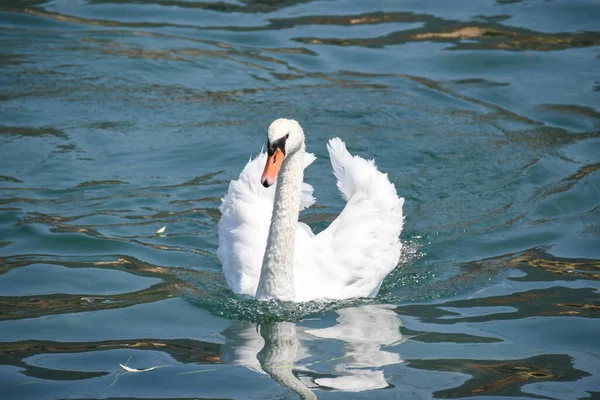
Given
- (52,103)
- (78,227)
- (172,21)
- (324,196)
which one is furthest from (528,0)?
(78,227)

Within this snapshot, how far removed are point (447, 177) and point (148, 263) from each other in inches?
150

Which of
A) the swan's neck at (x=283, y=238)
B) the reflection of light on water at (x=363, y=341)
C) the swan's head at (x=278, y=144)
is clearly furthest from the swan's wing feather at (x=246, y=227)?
the swan's head at (x=278, y=144)

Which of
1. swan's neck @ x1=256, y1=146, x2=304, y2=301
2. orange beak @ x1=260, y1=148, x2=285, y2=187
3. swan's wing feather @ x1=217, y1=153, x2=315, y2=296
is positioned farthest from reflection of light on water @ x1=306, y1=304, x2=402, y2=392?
orange beak @ x1=260, y1=148, x2=285, y2=187

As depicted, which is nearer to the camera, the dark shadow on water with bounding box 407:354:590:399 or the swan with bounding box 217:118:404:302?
the dark shadow on water with bounding box 407:354:590:399

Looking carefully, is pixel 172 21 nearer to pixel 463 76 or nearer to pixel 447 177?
pixel 463 76

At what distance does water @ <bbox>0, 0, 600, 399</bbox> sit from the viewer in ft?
21.0

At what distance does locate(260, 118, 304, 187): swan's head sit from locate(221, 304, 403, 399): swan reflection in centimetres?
123

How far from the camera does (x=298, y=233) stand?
8.50 m

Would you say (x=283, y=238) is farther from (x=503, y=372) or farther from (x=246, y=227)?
(x=503, y=372)

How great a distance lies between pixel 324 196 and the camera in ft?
33.3

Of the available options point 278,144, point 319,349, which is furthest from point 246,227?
point 319,349

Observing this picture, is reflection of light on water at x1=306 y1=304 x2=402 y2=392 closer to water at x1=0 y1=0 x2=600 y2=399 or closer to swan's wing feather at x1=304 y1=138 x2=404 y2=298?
water at x1=0 y1=0 x2=600 y2=399

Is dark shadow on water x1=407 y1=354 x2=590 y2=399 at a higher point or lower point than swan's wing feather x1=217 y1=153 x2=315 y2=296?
lower

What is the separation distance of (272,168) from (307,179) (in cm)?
391
